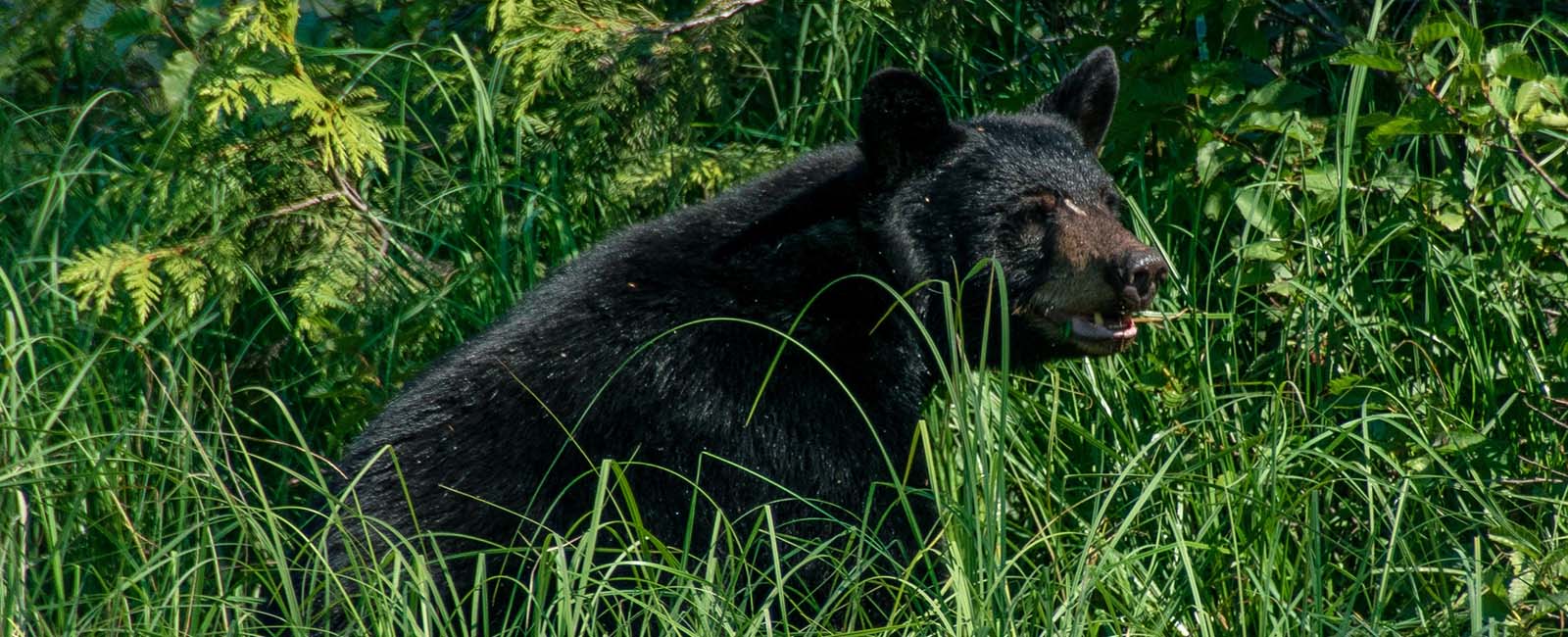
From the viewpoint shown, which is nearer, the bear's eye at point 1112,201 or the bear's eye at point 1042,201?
the bear's eye at point 1042,201

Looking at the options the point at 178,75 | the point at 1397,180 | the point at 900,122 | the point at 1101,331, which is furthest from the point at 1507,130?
the point at 178,75

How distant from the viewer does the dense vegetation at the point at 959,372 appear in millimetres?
3354

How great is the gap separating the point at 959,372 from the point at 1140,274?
610 mm

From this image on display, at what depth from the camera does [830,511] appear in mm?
3506

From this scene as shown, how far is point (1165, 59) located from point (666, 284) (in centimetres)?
165

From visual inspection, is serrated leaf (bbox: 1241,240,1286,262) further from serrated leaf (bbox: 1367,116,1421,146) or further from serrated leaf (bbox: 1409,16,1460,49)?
serrated leaf (bbox: 1409,16,1460,49)

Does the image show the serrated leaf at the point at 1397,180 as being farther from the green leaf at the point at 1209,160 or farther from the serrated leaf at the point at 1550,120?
the serrated leaf at the point at 1550,120

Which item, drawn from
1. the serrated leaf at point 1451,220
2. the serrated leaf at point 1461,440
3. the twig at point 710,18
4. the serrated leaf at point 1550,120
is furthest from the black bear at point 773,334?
the serrated leaf at point 1550,120

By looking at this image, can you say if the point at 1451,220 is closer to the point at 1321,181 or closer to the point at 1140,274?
the point at 1321,181

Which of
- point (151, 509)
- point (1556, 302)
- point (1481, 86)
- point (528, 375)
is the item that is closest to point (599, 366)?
point (528, 375)

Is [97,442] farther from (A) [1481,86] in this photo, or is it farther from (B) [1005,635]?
(A) [1481,86]

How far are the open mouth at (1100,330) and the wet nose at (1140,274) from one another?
0.35 ft

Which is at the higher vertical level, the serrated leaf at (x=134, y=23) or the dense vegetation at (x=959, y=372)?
the serrated leaf at (x=134, y=23)

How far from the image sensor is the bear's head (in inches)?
146
